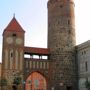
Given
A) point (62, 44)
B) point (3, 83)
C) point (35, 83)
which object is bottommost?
point (35, 83)

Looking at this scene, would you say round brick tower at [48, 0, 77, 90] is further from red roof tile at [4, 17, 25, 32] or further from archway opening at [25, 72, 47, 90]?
archway opening at [25, 72, 47, 90]

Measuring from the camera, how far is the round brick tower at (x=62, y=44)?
4522cm

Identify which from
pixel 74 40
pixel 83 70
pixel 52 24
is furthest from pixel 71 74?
pixel 52 24

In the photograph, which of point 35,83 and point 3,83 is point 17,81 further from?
point 35,83

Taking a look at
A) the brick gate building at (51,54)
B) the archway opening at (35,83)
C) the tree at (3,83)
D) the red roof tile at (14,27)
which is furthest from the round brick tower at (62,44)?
the tree at (3,83)

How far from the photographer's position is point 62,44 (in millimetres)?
46188

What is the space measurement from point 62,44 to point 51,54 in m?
2.48

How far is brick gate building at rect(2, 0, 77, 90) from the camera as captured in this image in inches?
1689

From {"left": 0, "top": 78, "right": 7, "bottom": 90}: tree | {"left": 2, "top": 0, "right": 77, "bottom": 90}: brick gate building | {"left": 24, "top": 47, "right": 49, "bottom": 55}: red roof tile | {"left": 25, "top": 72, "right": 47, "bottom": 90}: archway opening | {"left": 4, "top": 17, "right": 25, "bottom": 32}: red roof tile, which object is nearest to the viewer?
{"left": 0, "top": 78, "right": 7, "bottom": 90}: tree

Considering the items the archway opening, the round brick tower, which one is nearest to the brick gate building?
the round brick tower

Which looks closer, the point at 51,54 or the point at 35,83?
the point at 51,54

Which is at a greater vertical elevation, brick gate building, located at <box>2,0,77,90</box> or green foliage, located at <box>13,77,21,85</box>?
brick gate building, located at <box>2,0,77,90</box>

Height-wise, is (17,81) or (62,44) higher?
(62,44)

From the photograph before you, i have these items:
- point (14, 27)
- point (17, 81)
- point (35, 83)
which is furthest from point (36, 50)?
point (35, 83)
